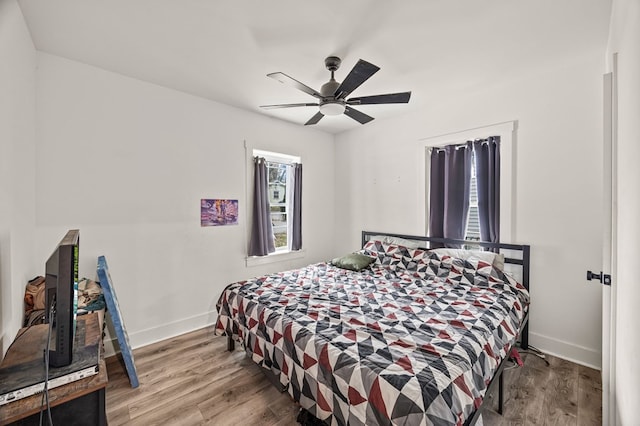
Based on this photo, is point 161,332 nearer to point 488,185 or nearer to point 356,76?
point 356,76

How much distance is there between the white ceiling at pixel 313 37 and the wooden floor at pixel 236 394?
2741 mm

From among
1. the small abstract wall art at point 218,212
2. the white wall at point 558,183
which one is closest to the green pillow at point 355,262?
the small abstract wall art at point 218,212

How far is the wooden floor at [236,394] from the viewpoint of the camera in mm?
1842

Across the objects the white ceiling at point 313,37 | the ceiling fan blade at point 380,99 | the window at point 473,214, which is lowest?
the window at point 473,214

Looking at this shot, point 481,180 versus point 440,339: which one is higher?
point 481,180

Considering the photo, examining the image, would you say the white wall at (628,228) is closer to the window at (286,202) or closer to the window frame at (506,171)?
the window frame at (506,171)

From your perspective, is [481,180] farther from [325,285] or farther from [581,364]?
[325,285]

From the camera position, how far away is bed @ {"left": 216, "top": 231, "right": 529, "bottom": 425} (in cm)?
129

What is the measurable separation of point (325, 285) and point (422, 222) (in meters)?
1.67

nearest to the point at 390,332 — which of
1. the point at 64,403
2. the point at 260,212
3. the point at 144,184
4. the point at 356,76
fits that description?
the point at 64,403

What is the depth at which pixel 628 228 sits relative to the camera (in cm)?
118

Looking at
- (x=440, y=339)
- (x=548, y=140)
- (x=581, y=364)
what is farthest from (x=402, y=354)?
(x=548, y=140)

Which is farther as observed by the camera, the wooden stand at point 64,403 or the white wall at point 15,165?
the white wall at point 15,165

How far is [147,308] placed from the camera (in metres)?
2.87
